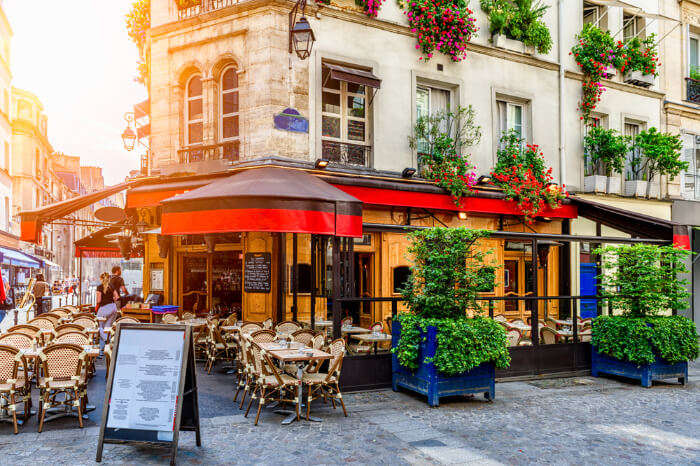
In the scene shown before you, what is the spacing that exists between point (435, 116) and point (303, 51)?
12.6 feet

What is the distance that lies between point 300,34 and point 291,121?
175 cm

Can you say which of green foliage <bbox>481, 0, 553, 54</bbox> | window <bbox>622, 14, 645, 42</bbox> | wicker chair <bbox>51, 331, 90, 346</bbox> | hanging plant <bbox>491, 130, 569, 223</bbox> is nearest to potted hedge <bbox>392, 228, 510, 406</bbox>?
wicker chair <bbox>51, 331, 90, 346</bbox>

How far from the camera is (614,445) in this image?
647 centimetres

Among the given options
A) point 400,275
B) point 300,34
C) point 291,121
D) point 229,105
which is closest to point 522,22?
point 300,34

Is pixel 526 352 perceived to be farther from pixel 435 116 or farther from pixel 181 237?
pixel 181 237

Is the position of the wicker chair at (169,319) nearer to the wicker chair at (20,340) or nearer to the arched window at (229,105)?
the wicker chair at (20,340)

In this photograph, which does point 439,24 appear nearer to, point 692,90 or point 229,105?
point 229,105

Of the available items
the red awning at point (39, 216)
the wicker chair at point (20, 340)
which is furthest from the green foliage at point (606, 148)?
the wicker chair at point (20, 340)

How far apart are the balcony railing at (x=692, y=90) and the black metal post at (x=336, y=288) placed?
49.6ft

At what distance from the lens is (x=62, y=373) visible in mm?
7043

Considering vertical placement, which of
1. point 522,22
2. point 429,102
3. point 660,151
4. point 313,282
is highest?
point 522,22

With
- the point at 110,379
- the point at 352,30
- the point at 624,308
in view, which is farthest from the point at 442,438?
the point at 352,30

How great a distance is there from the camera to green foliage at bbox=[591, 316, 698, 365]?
9758mm

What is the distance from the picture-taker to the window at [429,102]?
45.0 feet
